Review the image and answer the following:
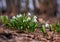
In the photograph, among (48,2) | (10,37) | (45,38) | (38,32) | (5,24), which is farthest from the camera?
(48,2)

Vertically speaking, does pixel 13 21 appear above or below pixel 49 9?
below

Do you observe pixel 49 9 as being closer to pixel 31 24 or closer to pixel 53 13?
pixel 53 13

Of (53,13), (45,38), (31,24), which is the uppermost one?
(53,13)

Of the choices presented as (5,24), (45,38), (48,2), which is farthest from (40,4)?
(45,38)

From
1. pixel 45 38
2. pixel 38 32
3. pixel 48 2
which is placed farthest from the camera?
pixel 48 2

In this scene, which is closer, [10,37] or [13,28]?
[10,37]

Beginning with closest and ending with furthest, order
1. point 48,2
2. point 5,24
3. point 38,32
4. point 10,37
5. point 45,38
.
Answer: point 10,37, point 45,38, point 38,32, point 5,24, point 48,2

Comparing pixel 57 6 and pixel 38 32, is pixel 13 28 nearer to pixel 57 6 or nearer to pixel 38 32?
pixel 38 32

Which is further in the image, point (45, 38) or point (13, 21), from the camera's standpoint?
point (13, 21)

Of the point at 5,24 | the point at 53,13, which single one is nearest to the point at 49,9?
the point at 53,13
